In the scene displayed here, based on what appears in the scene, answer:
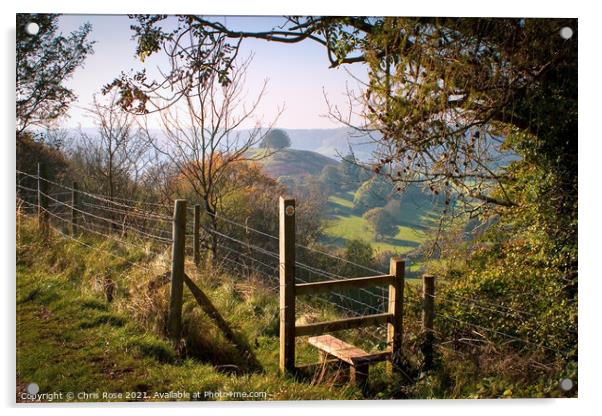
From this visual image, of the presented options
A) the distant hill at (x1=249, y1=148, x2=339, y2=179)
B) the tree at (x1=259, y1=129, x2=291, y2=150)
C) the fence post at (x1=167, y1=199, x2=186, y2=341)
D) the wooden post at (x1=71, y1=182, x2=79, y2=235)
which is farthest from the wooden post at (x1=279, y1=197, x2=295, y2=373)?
the wooden post at (x1=71, y1=182, x2=79, y2=235)

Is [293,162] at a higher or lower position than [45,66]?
lower

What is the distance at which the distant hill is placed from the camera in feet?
24.7

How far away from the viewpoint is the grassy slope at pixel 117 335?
17.5 ft

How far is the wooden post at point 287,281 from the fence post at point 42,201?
12.1ft

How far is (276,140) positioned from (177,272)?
104 inches

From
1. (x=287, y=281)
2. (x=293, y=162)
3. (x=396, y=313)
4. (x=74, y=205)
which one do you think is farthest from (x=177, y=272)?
(x=74, y=205)

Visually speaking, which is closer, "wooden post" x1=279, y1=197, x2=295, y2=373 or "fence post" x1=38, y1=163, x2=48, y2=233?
"wooden post" x1=279, y1=197, x2=295, y2=373

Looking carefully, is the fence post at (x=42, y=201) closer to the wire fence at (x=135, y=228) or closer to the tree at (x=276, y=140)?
the wire fence at (x=135, y=228)

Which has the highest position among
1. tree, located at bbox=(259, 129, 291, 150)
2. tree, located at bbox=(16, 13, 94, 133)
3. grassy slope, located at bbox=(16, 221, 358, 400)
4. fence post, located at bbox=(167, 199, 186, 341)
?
tree, located at bbox=(16, 13, 94, 133)

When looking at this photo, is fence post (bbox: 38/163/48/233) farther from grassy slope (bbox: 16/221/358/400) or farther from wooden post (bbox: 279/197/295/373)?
wooden post (bbox: 279/197/295/373)

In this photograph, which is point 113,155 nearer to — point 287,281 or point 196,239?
point 196,239

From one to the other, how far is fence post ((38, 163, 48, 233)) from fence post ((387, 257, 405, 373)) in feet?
14.8

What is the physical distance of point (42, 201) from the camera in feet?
27.5

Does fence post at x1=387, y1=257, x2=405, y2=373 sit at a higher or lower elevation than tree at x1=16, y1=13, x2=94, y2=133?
lower
